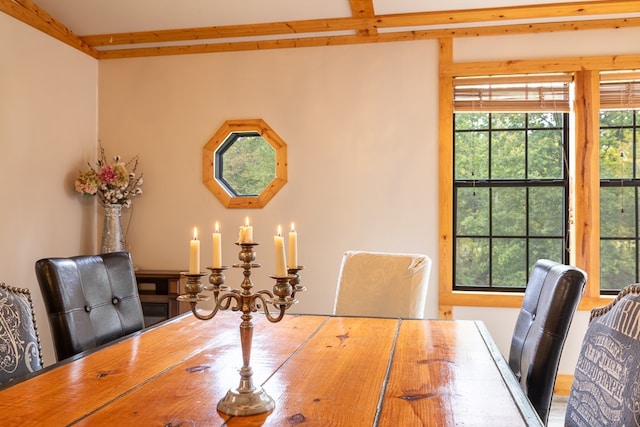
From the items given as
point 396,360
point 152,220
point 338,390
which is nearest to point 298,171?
point 152,220

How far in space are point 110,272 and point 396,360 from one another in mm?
1125

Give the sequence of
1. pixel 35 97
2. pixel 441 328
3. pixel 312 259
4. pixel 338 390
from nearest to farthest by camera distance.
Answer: pixel 338 390
pixel 441 328
pixel 35 97
pixel 312 259

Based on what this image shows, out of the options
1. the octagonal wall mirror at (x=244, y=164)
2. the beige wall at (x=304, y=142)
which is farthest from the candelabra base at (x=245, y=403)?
the octagonal wall mirror at (x=244, y=164)

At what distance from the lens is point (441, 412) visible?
1107 mm

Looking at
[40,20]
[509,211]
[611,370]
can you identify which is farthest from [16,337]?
[509,211]

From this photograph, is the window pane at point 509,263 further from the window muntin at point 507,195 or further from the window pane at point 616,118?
the window pane at point 616,118

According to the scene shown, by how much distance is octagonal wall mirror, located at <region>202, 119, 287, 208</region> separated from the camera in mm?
3676

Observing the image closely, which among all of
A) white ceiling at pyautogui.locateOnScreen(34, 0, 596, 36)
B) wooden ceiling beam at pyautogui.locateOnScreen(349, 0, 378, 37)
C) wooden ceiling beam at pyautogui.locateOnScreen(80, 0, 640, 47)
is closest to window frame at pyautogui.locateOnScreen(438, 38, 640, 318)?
wooden ceiling beam at pyautogui.locateOnScreen(80, 0, 640, 47)

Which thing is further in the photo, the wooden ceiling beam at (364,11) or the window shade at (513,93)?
the window shade at (513,93)

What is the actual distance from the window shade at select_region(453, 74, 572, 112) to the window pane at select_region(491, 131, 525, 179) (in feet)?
0.62

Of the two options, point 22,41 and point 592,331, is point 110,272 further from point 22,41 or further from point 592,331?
point 22,41

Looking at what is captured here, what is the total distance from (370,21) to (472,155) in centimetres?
110

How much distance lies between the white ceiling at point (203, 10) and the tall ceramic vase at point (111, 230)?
1.23 m

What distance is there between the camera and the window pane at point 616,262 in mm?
3387
